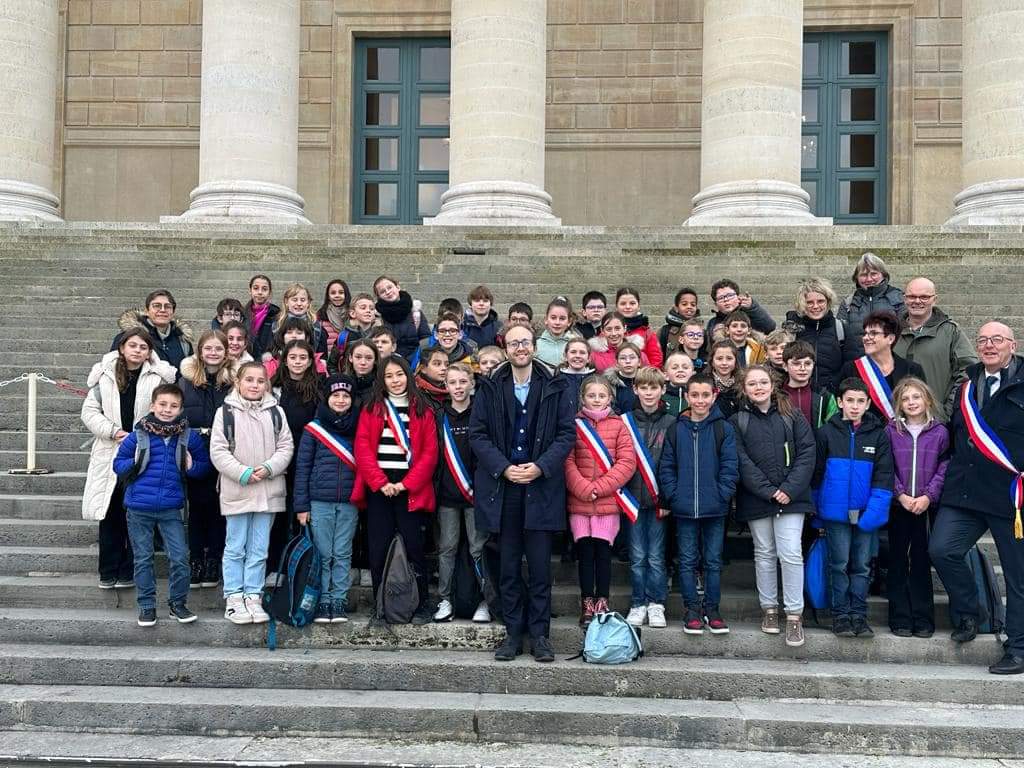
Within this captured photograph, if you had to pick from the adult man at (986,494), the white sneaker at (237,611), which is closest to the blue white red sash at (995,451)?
the adult man at (986,494)

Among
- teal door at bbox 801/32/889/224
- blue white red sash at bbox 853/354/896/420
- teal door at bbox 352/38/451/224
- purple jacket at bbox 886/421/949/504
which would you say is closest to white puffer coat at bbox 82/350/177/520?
blue white red sash at bbox 853/354/896/420

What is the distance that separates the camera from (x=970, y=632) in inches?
253

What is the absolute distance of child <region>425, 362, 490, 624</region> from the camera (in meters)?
6.83

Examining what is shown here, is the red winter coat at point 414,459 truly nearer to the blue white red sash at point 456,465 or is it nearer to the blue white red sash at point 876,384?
the blue white red sash at point 456,465

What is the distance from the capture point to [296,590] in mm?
6641

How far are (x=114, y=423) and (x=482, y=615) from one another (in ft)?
9.15

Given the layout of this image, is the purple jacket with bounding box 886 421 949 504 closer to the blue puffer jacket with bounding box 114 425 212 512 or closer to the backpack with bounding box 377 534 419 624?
the backpack with bounding box 377 534 419 624

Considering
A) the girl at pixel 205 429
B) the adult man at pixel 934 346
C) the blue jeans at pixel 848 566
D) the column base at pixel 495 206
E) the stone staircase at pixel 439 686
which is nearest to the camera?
the stone staircase at pixel 439 686

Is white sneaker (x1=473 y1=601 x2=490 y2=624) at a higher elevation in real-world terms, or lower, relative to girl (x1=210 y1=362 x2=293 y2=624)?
lower

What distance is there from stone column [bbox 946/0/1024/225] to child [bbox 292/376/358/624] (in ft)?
41.2

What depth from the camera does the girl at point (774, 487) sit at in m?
6.53

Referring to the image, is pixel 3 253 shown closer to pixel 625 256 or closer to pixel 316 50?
pixel 625 256

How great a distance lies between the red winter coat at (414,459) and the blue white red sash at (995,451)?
3372 mm

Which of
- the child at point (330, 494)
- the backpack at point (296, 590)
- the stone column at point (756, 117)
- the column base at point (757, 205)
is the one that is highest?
the stone column at point (756, 117)
